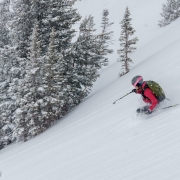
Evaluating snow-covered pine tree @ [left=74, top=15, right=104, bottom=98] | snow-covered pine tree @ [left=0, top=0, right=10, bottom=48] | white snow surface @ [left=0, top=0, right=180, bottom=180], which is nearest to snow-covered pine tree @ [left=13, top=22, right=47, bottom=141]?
white snow surface @ [left=0, top=0, right=180, bottom=180]

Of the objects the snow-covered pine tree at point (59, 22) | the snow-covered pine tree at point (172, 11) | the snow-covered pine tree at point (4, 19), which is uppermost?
the snow-covered pine tree at point (172, 11)

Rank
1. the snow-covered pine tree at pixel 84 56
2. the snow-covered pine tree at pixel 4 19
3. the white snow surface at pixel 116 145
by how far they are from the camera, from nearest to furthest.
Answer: the white snow surface at pixel 116 145, the snow-covered pine tree at pixel 4 19, the snow-covered pine tree at pixel 84 56

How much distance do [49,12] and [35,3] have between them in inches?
42.4

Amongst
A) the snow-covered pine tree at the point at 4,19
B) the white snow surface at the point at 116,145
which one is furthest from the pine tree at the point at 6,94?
the white snow surface at the point at 116,145

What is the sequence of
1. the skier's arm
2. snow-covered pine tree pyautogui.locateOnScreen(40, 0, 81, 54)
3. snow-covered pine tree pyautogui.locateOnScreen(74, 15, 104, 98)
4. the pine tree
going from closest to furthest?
the skier's arm
the pine tree
snow-covered pine tree pyautogui.locateOnScreen(40, 0, 81, 54)
snow-covered pine tree pyautogui.locateOnScreen(74, 15, 104, 98)

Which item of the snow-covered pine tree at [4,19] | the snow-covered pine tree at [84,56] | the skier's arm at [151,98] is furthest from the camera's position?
the snow-covered pine tree at [84,56]

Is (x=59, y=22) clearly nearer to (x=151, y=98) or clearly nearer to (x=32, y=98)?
(x=32, y=98)

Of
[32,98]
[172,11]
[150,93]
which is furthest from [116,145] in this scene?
[172,11]

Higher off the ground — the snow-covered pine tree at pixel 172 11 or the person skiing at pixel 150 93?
the snow-covered pine tree at pixel 172 11

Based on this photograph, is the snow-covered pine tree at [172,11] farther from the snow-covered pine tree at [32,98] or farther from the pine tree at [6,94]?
the snow-covered pine tree at [32,98]

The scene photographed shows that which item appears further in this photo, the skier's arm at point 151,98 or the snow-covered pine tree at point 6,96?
the snow-covered pine tree at point 6,96

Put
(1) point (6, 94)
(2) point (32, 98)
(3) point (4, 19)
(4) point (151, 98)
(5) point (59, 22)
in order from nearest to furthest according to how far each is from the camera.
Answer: (4) point (151, 98), (2) point (32, 98), (1) point (6, 94), (5) point (59, 22), (3) point (4, 19)

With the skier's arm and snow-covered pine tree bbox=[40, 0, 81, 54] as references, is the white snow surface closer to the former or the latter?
the skier's arm

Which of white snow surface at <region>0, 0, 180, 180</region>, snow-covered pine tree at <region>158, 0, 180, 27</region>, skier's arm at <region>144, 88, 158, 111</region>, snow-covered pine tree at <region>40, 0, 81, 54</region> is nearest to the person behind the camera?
white snow surface at <region>0, 0, 180, 180</region>
